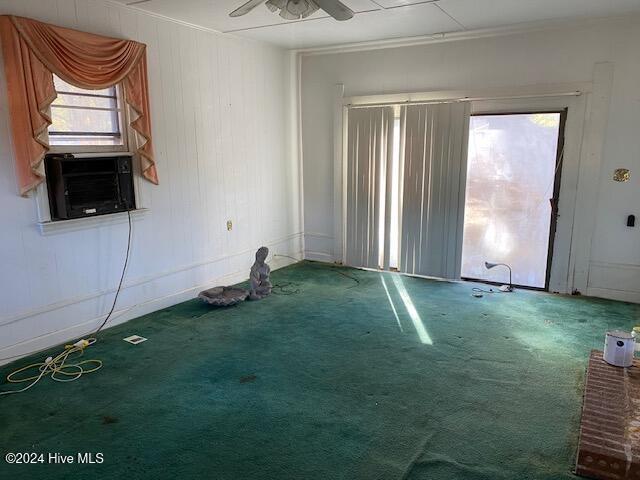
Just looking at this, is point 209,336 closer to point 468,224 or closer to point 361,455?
point 361,455

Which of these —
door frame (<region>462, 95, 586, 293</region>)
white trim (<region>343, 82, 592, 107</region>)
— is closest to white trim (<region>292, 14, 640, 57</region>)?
white trim (<region>343, 82, 592, 107</region>)

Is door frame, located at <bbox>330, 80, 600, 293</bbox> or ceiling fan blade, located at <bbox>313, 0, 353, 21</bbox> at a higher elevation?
ceiling fan blade, located at <bbox>313, 0, 353, 21</bbox>

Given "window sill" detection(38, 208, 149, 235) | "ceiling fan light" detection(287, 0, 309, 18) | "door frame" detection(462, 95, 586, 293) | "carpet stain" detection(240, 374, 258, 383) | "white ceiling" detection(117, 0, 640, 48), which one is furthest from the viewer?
"door frame" detection(462, 95, 586, 293)

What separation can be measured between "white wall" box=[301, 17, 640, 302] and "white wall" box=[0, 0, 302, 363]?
138 centimetres

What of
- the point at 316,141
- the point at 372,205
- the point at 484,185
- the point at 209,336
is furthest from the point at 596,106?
the point at 209,336

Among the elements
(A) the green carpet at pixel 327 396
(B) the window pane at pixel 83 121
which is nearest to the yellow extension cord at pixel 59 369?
(A) the green carpet at pixel 327 396

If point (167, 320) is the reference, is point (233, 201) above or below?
above

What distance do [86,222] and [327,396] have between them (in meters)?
2.49

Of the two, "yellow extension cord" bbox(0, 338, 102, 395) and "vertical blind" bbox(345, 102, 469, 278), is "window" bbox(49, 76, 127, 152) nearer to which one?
"yellow extension cord" bbox(0, 338, 102, 395)

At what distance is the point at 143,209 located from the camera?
443 cm

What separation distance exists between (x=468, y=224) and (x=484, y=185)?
0.48 m

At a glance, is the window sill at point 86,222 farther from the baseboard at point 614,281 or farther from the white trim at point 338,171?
the baseboard at point 614,281

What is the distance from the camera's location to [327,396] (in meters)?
3.05

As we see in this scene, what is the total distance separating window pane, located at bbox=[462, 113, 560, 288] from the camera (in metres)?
5.04
